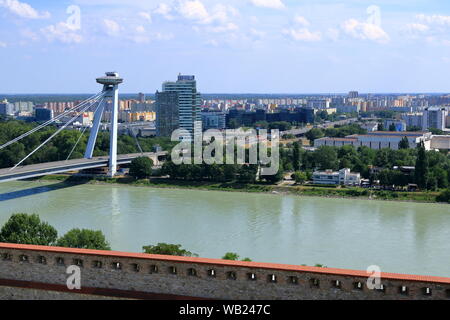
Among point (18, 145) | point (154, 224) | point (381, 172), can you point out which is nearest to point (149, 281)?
point (154, 224)

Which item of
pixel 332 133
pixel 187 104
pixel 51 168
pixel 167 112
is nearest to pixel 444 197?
pixel 51 168

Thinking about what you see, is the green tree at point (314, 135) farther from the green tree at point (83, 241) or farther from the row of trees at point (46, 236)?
the green tree at point (83, 241)

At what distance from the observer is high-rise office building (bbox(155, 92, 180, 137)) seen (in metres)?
16.9

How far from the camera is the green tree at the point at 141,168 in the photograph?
1059cm

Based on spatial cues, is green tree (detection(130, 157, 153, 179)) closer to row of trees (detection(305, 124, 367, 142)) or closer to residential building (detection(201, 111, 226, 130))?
row of trees (detection(305, 124, 367, 142))

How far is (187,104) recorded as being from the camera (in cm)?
1705

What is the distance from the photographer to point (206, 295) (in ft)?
8.46

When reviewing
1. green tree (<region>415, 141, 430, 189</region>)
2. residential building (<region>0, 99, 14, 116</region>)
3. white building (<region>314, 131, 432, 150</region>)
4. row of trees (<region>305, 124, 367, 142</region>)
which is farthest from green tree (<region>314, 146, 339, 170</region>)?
residential building (<region>0, 99, 14, 116</region>)

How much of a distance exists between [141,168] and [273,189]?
2.46 meters

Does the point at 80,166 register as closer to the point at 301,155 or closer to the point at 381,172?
the point at 301,155

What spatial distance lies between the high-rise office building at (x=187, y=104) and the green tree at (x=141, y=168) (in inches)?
246

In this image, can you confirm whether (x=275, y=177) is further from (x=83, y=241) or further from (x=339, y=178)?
(x=83, y=241)

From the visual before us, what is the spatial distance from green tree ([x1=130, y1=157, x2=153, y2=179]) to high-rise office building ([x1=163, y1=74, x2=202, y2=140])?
6256 millimetres

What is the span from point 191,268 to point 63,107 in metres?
31.9
